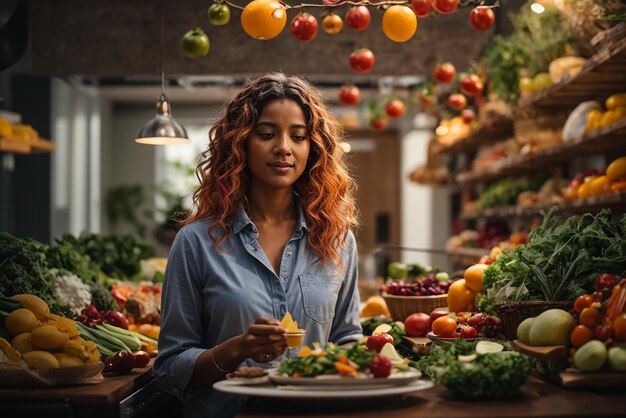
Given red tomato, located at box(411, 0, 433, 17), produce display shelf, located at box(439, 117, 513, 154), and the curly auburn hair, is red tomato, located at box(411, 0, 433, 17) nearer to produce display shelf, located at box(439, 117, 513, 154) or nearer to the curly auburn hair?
the curly auburn hair

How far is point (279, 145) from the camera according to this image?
2961 millimetres

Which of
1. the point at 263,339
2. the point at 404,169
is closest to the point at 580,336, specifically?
the point at 263,339

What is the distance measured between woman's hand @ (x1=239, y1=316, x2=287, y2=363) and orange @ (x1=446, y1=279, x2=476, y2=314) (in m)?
1.46

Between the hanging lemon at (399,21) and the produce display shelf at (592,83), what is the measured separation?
95cm

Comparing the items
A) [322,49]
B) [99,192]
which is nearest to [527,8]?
[322,49]

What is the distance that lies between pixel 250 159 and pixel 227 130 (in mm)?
158

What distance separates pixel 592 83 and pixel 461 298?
1.89 m

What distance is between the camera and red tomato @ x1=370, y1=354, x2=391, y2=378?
7.97ft

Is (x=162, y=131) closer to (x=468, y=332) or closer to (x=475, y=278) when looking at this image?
(x=475, y=278)

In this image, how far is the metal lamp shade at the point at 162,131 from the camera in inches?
214

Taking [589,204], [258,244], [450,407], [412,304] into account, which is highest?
[589,204]

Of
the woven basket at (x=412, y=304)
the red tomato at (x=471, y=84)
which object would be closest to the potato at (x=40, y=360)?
the woven basket at (x=412, y=304)

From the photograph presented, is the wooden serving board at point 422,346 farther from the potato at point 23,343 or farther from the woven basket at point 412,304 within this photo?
the potato at point 23,343

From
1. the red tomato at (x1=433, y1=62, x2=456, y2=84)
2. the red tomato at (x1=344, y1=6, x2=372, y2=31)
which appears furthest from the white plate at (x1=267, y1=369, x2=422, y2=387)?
the red tomato at (x1=433, y1=62, x2=456, y2=84)
